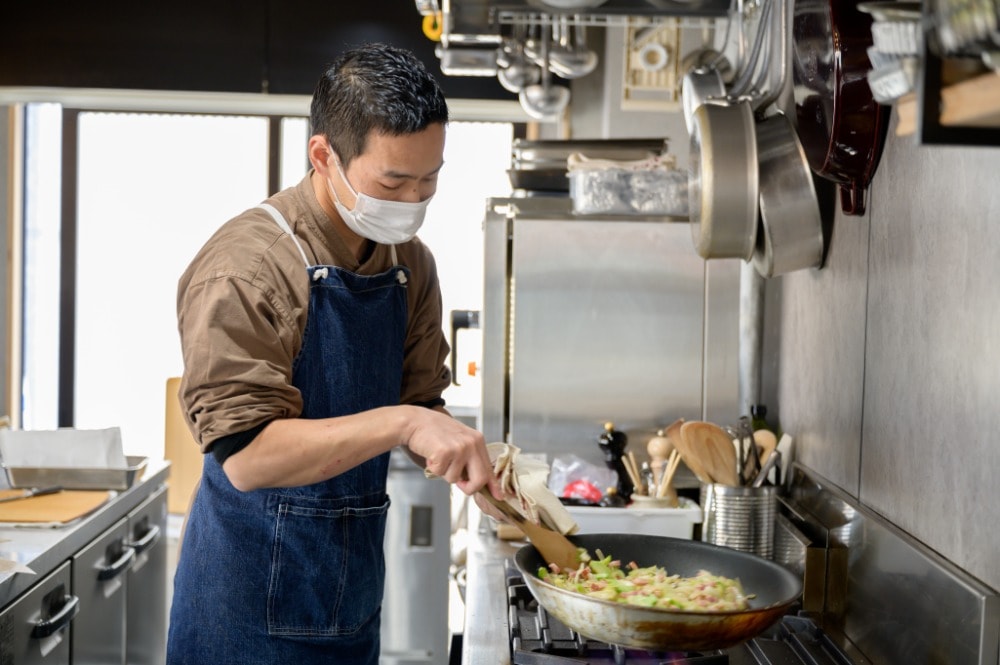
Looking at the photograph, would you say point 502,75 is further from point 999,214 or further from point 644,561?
point 999,214

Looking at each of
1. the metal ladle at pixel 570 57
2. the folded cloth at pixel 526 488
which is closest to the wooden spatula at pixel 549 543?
the folded cloth at pixel 526 488

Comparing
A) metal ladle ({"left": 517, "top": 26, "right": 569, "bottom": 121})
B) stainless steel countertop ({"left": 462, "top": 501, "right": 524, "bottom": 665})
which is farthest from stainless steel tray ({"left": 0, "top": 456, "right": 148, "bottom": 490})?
metal ladle ({"left": 517, "top": 26, "right": 569, "bottom": 121})

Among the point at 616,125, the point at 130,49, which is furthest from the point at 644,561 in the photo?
the point at 130,49

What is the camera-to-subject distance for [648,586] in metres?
1.45

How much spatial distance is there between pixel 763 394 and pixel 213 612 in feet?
4.43

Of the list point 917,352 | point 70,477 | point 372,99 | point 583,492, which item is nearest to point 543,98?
point 583,492

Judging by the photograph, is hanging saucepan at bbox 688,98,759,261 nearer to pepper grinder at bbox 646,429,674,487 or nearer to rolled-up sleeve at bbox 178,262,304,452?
pepper grinder at bbox 646,429,674,487

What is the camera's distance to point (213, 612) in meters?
1.56

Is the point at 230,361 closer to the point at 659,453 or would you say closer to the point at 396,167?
the point at 396,167

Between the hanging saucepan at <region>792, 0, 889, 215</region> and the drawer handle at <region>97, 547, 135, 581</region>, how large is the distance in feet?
5.87

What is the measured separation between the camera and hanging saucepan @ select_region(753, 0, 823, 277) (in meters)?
1.81

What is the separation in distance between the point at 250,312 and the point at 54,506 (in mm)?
1189

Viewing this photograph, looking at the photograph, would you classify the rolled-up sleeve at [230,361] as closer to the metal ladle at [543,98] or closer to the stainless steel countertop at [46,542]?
the stainless steel countertop at [46,542]

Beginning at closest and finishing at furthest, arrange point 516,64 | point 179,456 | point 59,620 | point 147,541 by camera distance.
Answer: point 59,620 < point 147,541 < point 516,64 < point 179,456
